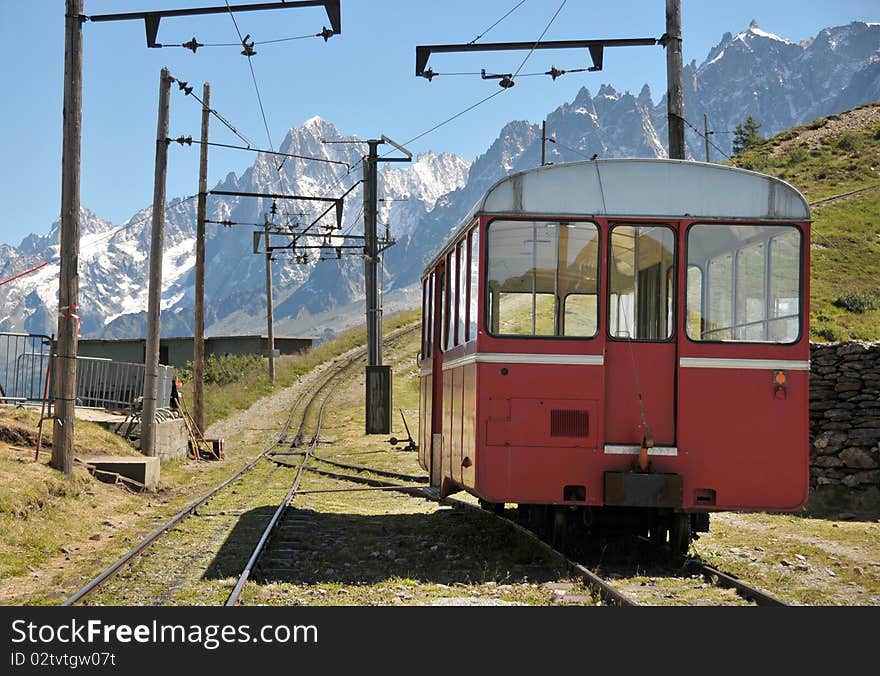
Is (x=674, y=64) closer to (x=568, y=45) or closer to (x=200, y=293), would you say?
(x=568, y=45)

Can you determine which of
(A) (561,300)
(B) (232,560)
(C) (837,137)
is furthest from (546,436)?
(C) (837,137)

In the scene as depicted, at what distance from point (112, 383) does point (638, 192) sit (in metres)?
16.6

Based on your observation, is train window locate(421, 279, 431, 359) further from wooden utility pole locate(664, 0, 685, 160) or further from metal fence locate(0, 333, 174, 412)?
metal fence locate(0, 333, 174, 412)

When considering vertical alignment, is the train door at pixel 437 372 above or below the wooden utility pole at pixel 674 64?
below

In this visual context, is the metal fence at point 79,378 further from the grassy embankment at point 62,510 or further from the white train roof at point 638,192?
the white train roof at point 638,192

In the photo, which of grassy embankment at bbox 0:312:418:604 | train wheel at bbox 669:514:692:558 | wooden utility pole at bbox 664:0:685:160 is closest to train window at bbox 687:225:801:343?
train wheel at bbox 669:514:692:558

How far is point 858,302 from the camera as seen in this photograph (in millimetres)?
27859

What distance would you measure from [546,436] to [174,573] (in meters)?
3.55

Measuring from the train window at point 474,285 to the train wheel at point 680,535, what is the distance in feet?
8.60

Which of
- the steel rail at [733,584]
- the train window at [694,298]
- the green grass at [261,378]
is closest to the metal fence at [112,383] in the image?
the train window at [694,298]

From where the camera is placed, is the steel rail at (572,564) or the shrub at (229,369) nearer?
the steel rail at (572,564)

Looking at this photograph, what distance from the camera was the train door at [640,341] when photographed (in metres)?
10.5
